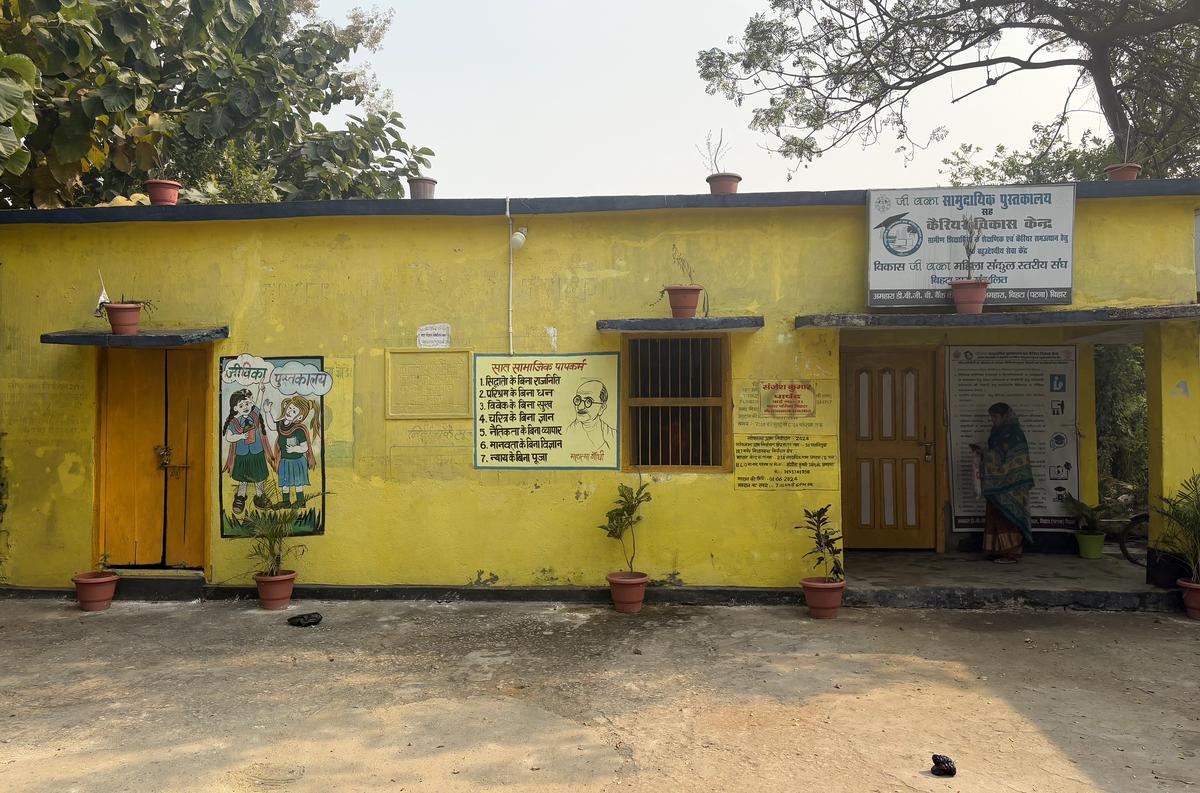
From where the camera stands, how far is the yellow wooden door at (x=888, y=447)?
895cm

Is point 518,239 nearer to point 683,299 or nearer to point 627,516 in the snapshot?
point 683,299

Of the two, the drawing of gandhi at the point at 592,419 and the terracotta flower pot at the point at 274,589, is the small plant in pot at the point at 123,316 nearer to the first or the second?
the terracotta flower pot at the point at 274,589

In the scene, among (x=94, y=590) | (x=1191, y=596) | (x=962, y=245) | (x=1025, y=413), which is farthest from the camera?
(x=1025, y=413)

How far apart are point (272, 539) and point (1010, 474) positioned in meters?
6.76

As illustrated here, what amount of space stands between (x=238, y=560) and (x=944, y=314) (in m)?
6.26

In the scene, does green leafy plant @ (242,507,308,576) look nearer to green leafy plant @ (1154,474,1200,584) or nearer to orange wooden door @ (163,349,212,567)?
orange wooden door @ (163,349,212,567)

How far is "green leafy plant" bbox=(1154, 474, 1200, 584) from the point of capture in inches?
259

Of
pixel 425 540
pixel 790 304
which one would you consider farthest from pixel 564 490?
pixel 790 304

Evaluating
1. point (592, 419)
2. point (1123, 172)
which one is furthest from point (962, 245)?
point (592, 419)

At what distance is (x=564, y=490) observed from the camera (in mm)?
7281

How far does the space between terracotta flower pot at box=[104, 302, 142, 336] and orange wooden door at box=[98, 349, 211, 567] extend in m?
0.56

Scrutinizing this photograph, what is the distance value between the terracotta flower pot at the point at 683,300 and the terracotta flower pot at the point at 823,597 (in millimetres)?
2341

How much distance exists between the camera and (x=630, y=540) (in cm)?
720

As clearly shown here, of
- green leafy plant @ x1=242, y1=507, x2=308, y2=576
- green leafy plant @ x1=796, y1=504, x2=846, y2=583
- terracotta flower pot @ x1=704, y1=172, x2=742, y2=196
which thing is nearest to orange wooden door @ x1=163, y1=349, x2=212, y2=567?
green leafy plant @ x1=242, y1=507, x2=308, y2=576
